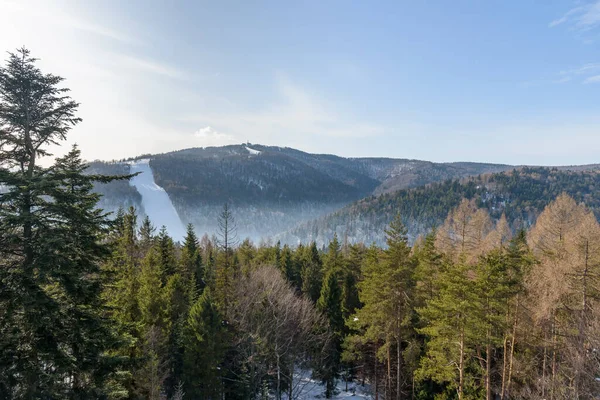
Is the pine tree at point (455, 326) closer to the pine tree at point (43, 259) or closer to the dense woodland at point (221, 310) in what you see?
the dense woodland at point (221, 310)

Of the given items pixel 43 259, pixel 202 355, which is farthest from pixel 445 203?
pixel 43 259

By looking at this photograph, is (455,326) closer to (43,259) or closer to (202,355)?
(202,355)

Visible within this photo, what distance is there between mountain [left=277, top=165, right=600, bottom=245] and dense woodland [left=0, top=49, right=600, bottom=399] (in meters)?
109

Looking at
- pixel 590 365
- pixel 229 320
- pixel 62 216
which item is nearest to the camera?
pixel 62 216

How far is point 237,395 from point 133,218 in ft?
53.1

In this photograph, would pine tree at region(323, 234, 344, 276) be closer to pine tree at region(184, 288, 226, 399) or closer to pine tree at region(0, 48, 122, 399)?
pine tree at region(184, 288, 226, 399)

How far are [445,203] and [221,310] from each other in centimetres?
13528

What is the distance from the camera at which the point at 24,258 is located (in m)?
9.44

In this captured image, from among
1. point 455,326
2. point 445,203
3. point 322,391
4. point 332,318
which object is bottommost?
point 322,391

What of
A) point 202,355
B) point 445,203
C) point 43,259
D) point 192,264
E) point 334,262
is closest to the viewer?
point 43,259

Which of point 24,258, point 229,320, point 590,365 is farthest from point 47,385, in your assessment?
point 590,365

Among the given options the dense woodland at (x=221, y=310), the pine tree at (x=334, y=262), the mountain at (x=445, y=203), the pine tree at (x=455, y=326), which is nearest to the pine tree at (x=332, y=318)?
the dense woodland at (x=221, y=310)

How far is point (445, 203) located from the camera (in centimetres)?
14375

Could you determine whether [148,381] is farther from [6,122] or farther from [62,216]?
[6,122]
